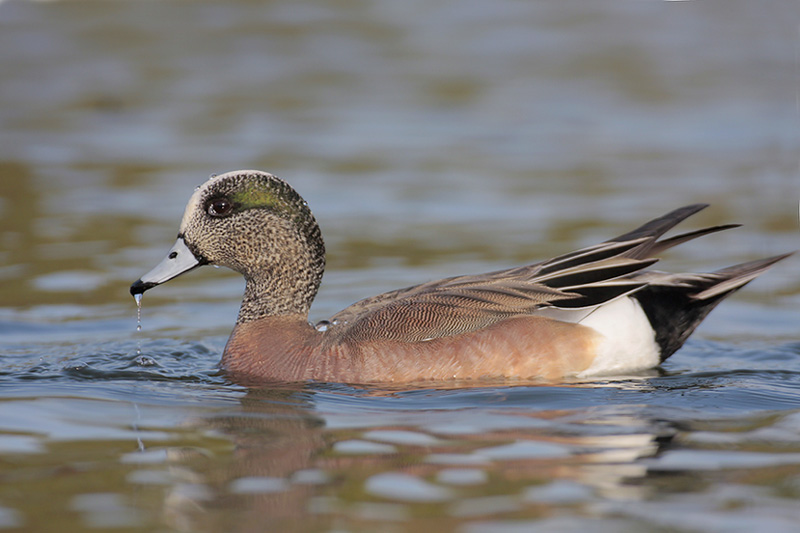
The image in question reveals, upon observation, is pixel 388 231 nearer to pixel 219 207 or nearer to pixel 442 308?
pixel 219 207

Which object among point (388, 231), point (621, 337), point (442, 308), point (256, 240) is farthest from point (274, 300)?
point (388, 231)

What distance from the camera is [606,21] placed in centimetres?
1397

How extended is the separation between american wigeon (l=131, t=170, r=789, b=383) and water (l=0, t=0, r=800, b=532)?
0.19 metres

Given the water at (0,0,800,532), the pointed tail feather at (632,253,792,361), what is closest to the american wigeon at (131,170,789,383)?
the pointed tail feather at (632,253,792,361)

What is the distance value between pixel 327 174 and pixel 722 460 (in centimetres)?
652

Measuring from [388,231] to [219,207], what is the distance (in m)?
2.90

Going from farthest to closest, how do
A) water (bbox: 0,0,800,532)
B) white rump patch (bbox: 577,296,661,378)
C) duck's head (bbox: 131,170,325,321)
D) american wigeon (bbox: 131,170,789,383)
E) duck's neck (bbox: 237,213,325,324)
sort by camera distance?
1. duck's neck (bbox: 237,213,325,324)
2. duck's head (bbox: 131,170,325,321)
3. white rump patch (bbox: 577,296,661,378)
4. american wigeon (bbox: 131,170,789,383)
5. water (bbox: 0,0,800,532)

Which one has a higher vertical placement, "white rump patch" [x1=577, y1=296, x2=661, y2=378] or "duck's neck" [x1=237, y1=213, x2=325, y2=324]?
"duck's neck" [x1=237, y1=213, x2=325, y2=324]

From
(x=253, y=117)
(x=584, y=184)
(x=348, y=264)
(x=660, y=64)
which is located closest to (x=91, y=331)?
(x=348, y=264)

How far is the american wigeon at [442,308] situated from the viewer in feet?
17.1

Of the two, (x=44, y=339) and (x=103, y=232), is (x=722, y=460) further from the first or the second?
(x=103, y=232)

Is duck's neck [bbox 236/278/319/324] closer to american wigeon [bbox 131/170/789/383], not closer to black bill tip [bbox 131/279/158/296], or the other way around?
american wigeon [bbox 131/170/789/383]

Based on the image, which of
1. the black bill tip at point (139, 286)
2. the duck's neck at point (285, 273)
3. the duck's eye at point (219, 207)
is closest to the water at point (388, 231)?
the black bill tip at point (139, 286)

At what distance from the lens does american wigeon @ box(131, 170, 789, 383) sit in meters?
5.20
